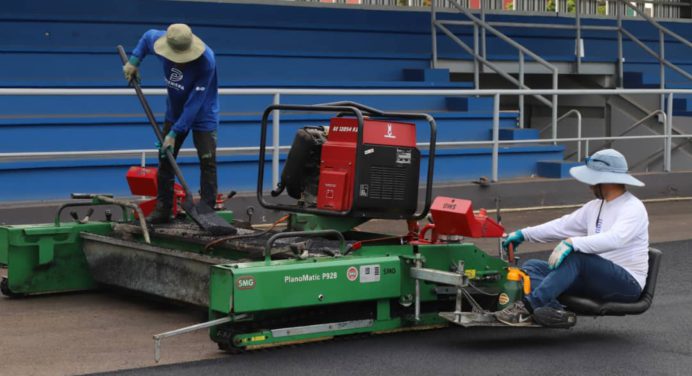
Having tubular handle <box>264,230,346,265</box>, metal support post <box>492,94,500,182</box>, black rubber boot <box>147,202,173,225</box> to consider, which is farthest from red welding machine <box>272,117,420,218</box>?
metal support post <box>492,94,500,182</box>

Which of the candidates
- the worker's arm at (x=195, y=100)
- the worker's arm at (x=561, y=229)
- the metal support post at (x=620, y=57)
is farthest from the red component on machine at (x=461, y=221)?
the metal support post at (x=620, y=57)

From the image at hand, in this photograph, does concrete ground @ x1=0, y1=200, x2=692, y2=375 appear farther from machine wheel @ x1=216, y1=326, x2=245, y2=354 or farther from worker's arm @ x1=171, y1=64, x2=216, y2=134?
worker's arm @ x1=171, y1=64, x2=216, y2=134

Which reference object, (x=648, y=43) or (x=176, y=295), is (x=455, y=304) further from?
(x=648, y=43)

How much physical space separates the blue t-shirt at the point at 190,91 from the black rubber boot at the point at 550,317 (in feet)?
10.1

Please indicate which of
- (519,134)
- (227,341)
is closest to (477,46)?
(519,134)

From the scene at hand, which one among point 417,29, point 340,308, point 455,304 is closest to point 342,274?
point 340,308

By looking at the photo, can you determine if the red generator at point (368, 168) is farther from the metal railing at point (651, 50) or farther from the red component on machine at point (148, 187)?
the metal railing at point (651, 50)

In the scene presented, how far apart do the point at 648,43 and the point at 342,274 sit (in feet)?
54.3

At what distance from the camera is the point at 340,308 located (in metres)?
8.08

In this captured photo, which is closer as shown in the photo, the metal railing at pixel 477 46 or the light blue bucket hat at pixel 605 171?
the light blue bucket hat at pixel 605 171

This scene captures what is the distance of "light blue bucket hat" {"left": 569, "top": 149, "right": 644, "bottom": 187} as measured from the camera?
324 inches

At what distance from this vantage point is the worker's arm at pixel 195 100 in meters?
9.42

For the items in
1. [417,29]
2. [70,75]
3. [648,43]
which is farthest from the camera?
[648,43]

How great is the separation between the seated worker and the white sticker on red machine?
79cm
